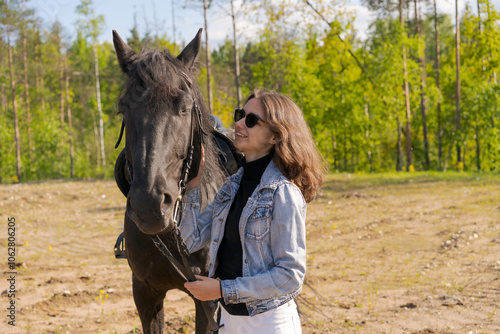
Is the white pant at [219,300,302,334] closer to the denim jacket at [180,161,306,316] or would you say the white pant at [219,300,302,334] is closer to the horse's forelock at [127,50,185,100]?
the denim jacket at [180,161,306,316]

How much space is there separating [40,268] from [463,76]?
24135 millimetres

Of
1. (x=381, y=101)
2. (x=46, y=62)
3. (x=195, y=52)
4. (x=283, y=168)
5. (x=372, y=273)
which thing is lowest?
(x=372, y=273)

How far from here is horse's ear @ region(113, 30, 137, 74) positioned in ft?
8.34

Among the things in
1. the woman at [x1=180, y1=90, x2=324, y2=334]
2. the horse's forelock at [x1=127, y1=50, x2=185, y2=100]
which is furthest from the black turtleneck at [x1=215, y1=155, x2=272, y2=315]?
the horse's forelock at [x1=127, y1=50, x2=185, y2=100]

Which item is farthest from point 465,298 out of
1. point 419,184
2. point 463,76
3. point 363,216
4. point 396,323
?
point 463,76

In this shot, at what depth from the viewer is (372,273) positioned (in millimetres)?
6879

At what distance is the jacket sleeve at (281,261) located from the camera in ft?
5.97

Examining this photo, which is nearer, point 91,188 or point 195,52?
point 195,52

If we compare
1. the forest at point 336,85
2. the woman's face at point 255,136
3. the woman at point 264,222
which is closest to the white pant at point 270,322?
the woman at point 264,222

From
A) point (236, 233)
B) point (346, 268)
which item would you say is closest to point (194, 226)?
point (236, 233)

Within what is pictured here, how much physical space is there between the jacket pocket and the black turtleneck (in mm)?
136

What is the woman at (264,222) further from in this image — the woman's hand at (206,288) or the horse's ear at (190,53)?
the horse's ear at (190,53)

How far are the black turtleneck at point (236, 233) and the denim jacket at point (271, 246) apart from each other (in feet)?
0.32

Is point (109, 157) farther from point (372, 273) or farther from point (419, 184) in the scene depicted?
point (372, 273)
